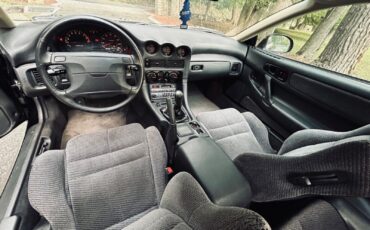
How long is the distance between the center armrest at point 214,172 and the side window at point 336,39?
1.21 metres

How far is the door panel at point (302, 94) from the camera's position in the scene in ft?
4.01

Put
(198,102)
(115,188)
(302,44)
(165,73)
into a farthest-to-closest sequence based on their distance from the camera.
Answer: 1. (198,102)
2. (302,44)
3. (165,73)
4. (115,188)

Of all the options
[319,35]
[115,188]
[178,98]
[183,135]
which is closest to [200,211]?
[115,188]

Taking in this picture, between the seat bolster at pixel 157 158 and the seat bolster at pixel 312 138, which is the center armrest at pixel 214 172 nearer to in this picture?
the seat bolster at pixel 157 158

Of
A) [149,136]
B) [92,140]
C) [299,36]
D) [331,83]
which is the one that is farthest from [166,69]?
[299,36]

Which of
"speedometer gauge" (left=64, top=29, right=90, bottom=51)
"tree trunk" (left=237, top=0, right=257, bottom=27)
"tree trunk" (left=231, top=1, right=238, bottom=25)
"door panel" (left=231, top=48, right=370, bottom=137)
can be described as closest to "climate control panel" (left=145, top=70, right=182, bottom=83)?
"speedometer gauge" (left=64, top=29, right=90, bottom=51)

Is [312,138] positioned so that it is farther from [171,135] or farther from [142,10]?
[142,10]

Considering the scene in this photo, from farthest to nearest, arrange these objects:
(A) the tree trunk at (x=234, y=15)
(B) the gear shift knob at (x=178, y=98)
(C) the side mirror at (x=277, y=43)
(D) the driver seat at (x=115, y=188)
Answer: (A) the tree trunk at (x=234, y=15)
(C) the side mirror at (x=277, y=43)
(B) the gear shift knob at (x=178, y=98)
(D) the driver seat at (x=115, y=188)

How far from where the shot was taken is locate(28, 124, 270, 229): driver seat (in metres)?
0.71

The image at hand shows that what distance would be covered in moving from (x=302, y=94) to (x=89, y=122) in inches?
63.2

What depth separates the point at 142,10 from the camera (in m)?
1.86

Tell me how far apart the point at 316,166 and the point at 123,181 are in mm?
791

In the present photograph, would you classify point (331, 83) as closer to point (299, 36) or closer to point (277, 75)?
point (277, 75)

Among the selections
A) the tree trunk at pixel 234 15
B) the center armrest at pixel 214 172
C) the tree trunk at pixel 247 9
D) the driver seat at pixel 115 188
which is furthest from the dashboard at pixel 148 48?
the tree trunk at pixel 247 9
